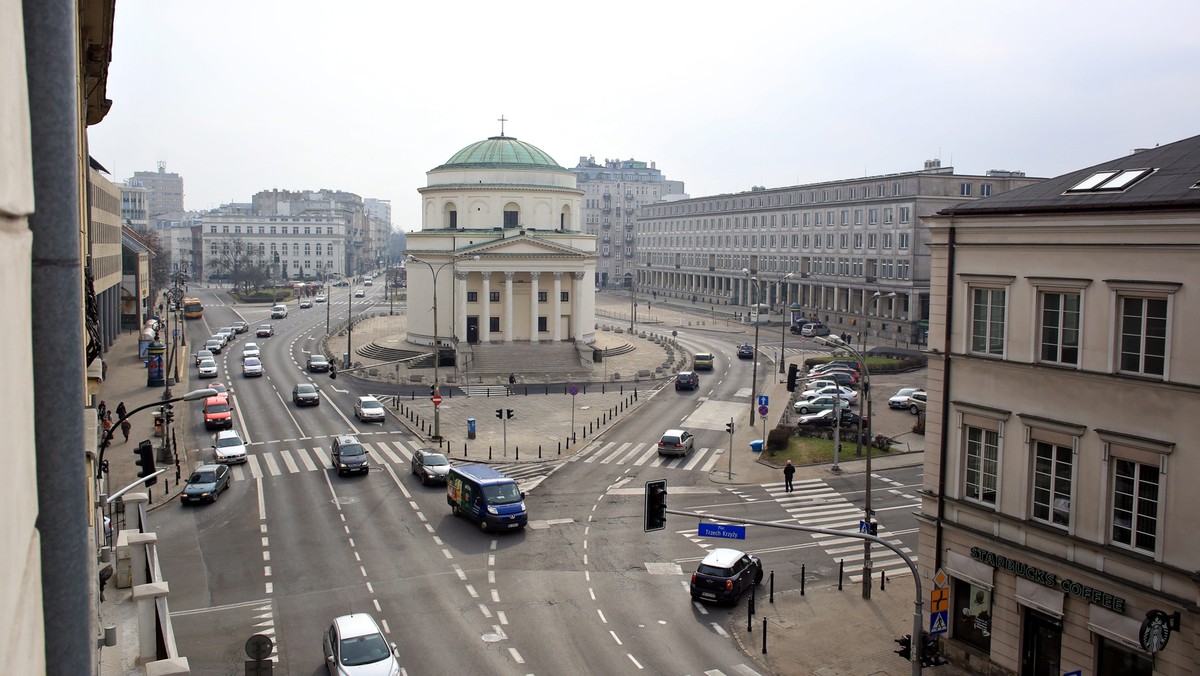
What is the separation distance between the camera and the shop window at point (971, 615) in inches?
1017

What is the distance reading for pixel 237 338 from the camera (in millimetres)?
104625

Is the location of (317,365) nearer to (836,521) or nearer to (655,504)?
(836,521)

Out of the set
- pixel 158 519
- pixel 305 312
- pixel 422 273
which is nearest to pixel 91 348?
pixel 158 519

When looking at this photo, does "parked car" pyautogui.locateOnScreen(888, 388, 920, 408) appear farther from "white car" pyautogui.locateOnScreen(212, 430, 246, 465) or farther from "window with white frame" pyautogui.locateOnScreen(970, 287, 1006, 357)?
"white car" pyautogui.locateOnScreen(212, 430, 246, 465)

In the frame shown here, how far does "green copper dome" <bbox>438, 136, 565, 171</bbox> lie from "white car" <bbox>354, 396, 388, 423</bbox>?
126 ft

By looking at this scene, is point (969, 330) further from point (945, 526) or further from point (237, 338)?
point (237, 338)

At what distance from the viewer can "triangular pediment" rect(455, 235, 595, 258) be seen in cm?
8612

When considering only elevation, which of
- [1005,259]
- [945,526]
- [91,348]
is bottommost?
[945,526]

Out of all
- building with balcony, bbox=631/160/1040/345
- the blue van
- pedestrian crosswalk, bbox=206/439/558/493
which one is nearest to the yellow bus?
building with balcony, bbox=631/160/1040/345

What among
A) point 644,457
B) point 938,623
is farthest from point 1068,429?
point 644,457

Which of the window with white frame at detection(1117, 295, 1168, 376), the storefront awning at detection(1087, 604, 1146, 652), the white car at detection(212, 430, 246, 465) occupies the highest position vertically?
the window with white frame at detection(1117, 295, 1168, 376)

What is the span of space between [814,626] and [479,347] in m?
59.4

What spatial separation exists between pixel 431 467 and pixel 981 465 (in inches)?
1035

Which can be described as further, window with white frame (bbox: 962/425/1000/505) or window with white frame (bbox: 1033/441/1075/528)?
window with white frame (bbox: 962/425/1000/505)
